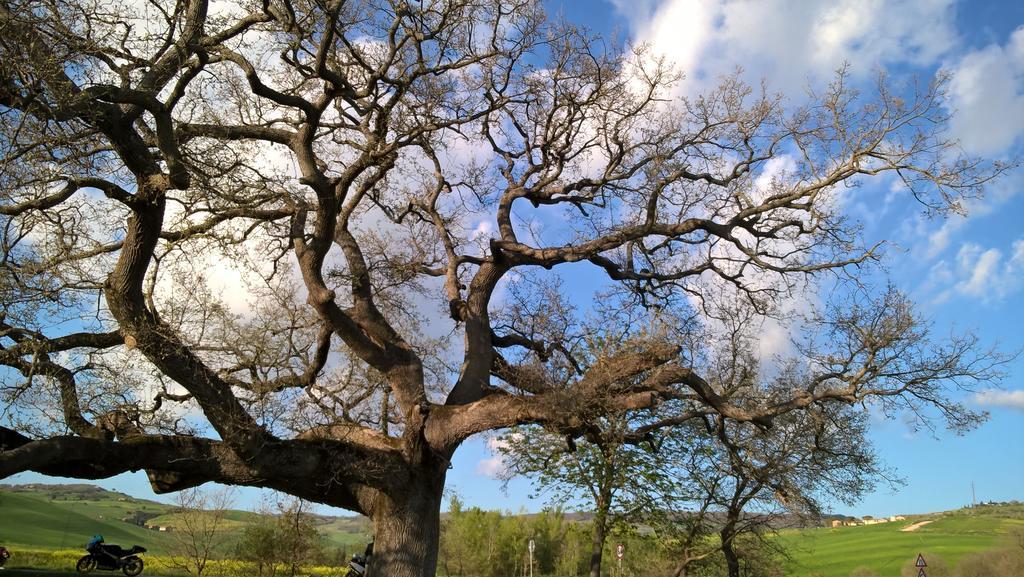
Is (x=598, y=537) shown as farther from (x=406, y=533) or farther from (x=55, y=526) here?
(x=55, y=526)

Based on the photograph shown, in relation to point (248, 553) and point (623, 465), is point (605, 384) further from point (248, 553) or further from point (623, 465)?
point (248, 553)

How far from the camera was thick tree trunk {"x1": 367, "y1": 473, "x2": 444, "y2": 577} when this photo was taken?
1020 centimetres

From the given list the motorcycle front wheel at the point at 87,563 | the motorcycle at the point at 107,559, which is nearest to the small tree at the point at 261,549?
the motorcycle at the point at 107,559

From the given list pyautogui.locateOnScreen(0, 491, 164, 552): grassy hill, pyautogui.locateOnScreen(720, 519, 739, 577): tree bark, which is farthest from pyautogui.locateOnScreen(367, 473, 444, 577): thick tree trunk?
pyautogui.locateOnScreen(0, 491, 164, 552): grassy hill

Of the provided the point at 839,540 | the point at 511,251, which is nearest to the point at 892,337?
the point at 511,251

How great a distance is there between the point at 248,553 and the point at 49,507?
6113 cm

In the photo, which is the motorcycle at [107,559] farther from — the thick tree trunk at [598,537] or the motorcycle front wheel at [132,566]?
the thick tree trunk at [598,537]

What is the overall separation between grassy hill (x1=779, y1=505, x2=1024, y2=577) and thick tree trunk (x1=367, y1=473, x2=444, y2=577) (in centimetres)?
3998

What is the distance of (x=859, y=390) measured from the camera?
11.2m

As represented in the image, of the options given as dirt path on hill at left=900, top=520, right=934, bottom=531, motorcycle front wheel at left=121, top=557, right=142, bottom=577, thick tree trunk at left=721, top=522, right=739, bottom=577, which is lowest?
motorcycle front wheel at left=121, top=557, right=142, bottom=577

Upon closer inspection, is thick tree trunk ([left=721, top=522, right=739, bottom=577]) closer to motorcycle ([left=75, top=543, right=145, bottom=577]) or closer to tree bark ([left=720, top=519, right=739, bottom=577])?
tree bark ([left=720, top=519, right=739, bottom=577])

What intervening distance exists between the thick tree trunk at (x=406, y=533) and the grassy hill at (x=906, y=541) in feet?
131

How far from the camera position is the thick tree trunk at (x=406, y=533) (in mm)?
10202

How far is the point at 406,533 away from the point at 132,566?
1252 centimetres
